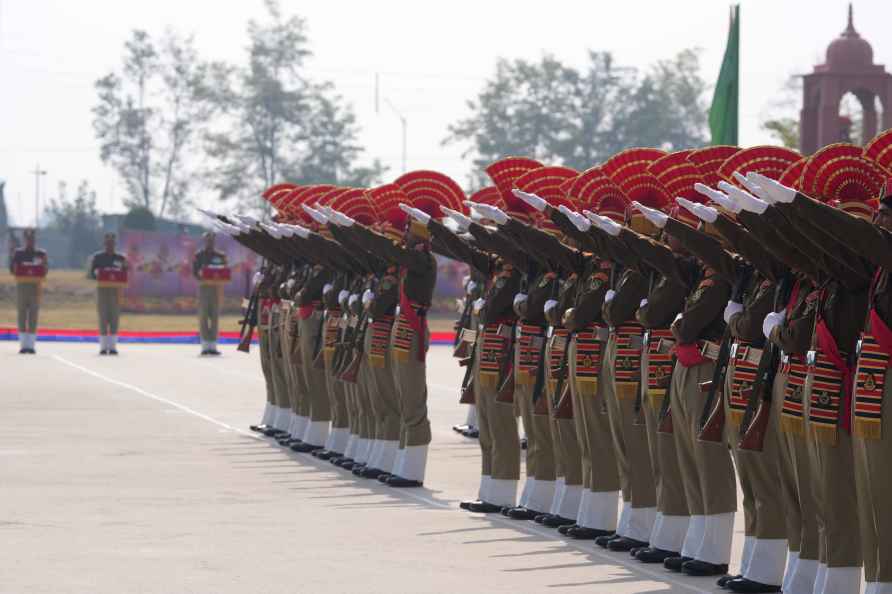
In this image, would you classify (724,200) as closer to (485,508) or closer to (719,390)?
(719,390)

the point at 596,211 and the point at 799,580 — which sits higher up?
the point at 596,211

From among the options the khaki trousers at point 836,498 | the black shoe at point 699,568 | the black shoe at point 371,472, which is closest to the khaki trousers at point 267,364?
the black shoe at point 371,472

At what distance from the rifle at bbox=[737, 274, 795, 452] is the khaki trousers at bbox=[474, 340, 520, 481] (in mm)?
3485

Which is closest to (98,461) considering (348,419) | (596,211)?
(348,419)

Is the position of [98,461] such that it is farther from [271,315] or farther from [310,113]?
[310,113]

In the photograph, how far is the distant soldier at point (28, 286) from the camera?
3045 centimetres

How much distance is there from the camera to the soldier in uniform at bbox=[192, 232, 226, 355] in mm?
30781

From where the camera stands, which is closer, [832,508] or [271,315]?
[832,508]

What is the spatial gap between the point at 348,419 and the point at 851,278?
7.69 m

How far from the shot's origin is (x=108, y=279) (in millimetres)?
30375

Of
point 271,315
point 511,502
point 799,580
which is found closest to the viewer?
point 799,580

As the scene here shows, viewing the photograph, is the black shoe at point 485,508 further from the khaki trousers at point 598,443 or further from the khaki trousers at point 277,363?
the khaki trousers at point 277,363

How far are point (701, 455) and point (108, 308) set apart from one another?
2177cm

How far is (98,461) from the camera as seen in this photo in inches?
596
